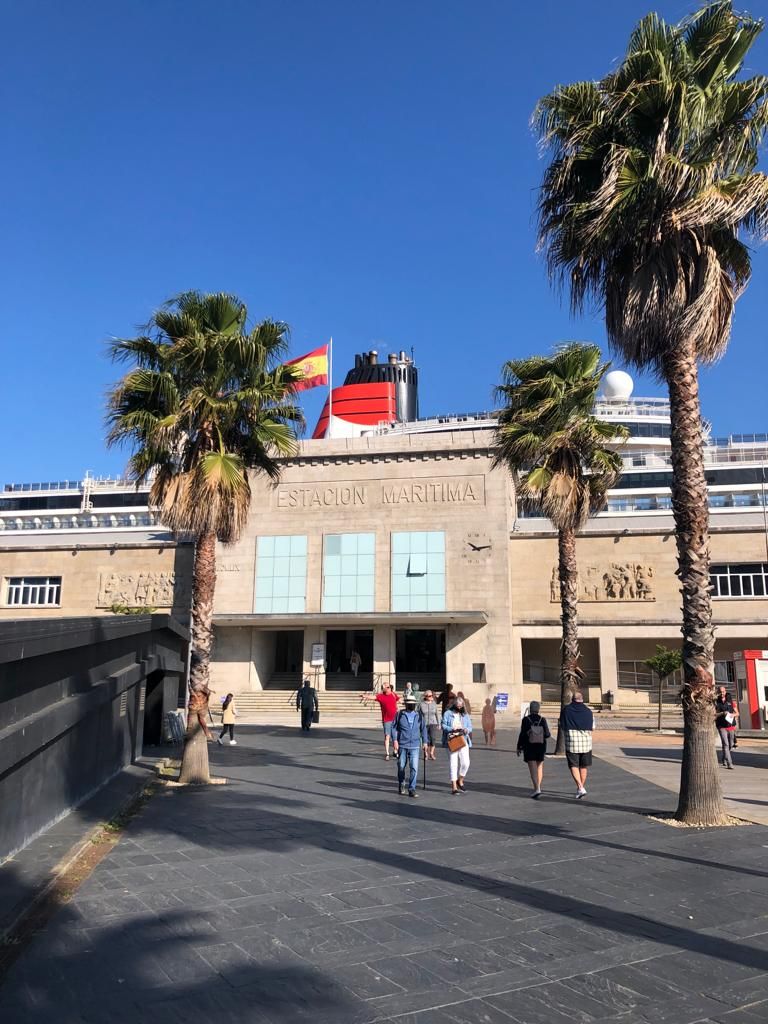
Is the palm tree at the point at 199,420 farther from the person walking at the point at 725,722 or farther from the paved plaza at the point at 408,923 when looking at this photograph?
the person walking at the point at 725,722

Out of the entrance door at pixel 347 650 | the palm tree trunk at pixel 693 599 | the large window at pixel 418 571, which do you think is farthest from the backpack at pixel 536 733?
the entrance door at pixel 347 650

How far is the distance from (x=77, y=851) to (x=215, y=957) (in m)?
3.44

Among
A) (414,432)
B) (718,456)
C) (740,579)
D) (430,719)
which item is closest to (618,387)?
(718,456)

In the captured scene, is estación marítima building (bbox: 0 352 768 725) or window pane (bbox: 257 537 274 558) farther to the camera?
window pane (bbox: 257 537 274 558)

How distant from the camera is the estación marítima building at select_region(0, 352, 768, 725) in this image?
116 feet

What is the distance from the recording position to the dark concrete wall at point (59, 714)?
682 cm

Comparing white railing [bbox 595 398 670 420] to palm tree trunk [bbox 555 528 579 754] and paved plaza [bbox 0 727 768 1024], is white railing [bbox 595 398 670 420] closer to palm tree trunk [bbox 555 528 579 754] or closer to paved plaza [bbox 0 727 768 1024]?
palm tree trunk [bbox 555 528 579 754]

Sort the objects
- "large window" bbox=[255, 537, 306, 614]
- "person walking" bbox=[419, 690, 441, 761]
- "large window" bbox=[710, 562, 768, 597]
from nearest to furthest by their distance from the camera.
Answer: "person walking" bbox=[419, 690, 441, 761] → "large window" bbox=[710, 562, 768, 597] → "large window" bbox=[255, 537, 306, 614]

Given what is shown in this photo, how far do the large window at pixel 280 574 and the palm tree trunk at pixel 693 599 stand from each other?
2864 cm

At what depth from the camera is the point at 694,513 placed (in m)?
10.5

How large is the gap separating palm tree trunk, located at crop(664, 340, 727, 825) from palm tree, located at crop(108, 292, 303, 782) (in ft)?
23.8

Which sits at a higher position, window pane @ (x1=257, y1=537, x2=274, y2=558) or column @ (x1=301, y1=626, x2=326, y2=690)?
window pane @ (x1=257, y1=537, x2=274, y2=558)

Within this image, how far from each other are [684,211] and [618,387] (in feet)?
194

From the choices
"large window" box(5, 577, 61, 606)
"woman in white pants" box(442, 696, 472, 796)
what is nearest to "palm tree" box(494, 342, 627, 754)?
"woman in white pants" box(442, 696, 472, 796)
